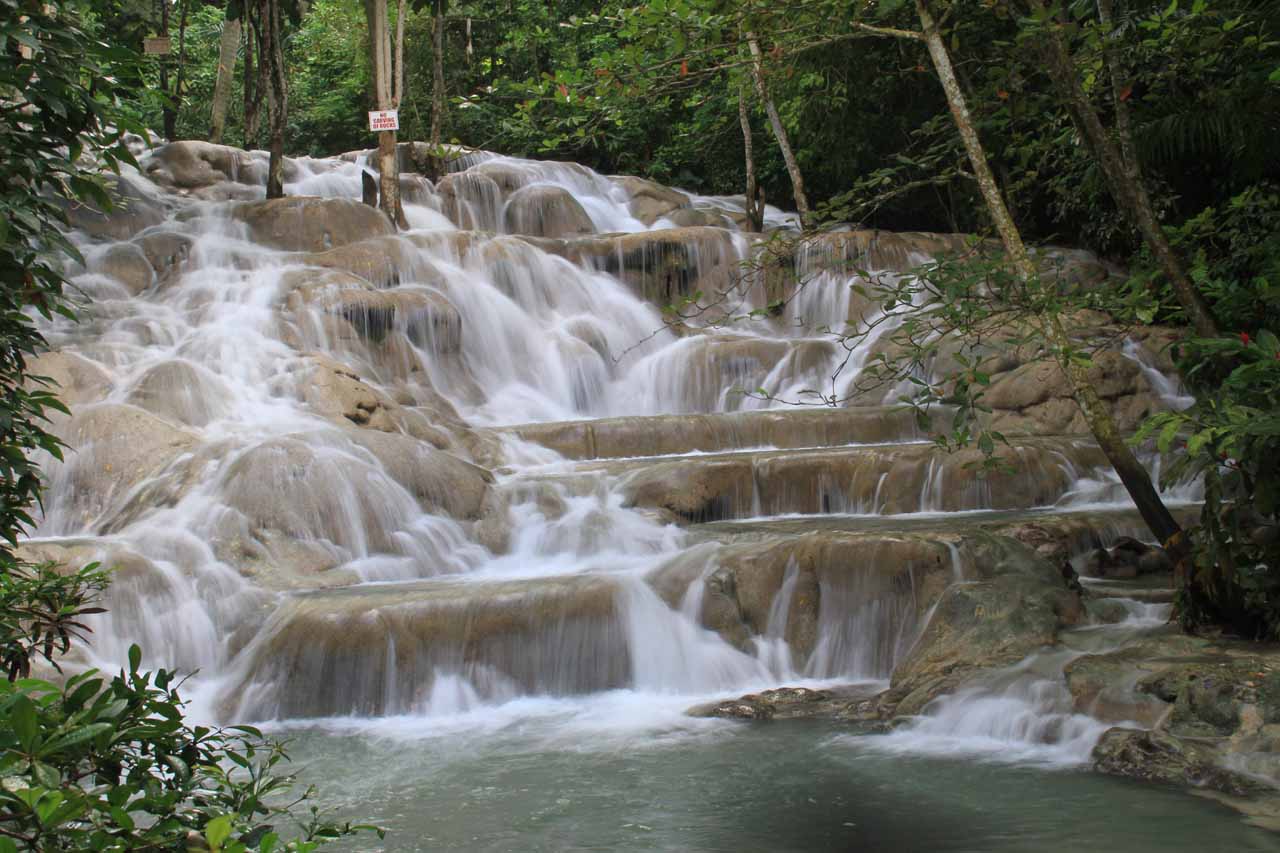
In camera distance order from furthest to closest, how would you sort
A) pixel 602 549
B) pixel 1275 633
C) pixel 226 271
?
pixel 226 271 → pixel 602 549 → pixel 1275 633

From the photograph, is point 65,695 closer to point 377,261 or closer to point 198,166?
point 377,261

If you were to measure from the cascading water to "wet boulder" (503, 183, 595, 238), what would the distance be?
2357mm

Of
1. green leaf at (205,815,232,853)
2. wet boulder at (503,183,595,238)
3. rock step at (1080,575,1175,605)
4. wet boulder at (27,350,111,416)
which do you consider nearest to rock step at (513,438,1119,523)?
rock step at (1080,575,1175,605)

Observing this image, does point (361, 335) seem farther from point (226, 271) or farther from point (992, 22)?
point (992, 22)

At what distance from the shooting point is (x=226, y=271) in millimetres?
13875

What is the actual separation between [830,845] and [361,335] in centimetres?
957

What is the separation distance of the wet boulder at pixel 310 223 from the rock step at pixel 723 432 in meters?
5.27

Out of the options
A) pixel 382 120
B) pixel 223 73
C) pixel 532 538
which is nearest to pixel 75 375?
pixel 532 538

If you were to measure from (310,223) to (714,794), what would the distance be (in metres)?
12.2

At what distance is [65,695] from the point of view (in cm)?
170

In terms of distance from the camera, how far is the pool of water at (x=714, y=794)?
14.8 feet

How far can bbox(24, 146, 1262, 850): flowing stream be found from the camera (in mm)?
5234

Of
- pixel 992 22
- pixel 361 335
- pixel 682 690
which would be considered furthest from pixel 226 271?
pixel 992 22

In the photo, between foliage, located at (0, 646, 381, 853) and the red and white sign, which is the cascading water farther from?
foliage, located at (0, 646, 381, 853)
